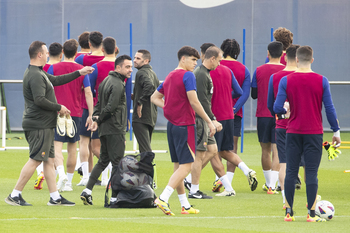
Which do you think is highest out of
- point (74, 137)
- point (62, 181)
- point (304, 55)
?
point (304, 55)

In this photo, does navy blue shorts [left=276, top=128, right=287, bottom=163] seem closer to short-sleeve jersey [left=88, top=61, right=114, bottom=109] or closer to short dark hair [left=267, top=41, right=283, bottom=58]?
short dark hair [left=267, top=41, right=283, bottom=58]

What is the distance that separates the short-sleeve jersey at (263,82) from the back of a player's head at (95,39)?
2.32 metres

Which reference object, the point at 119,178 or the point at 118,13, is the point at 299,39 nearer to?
the point at 118,13

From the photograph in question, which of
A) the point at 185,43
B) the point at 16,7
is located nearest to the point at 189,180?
the point at 185,43

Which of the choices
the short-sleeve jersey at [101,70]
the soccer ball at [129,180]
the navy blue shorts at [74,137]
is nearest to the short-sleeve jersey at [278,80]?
the soccer ball at [129,180]

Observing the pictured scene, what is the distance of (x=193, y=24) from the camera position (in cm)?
1744

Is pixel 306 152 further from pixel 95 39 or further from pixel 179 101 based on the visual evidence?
pixel 95 39

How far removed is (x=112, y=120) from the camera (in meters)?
6.81

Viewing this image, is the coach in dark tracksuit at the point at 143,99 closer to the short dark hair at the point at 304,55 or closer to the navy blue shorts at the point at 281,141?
the navy blue shorts at the point at 281,141

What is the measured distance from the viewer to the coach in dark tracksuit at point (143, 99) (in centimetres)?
766

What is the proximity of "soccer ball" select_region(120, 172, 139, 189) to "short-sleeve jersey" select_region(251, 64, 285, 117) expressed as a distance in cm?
224

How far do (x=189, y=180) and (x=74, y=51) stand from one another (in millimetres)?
2388

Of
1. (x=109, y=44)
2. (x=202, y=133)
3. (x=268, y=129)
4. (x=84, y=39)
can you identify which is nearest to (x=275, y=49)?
(x=268, y=129)

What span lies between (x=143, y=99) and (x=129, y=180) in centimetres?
139
